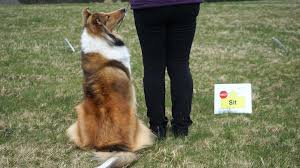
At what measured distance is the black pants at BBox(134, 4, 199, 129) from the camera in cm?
398

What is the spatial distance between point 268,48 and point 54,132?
18.1ft

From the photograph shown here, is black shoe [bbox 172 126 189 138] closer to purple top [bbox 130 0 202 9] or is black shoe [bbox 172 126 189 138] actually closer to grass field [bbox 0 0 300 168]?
grass field [bbox 0 0 300 168]

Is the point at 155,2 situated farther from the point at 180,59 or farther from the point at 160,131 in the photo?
the point at 160,131

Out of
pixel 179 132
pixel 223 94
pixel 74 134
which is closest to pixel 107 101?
pixel 74 134

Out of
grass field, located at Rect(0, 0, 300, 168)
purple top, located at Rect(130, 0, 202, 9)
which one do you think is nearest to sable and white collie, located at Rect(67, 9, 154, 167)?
grass field, located at Rect(0, 0, 300, 168)

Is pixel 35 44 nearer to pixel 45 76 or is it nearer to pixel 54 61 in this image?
pixel 54 61

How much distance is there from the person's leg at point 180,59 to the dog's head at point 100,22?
0.57 m

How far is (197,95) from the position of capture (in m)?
5.98

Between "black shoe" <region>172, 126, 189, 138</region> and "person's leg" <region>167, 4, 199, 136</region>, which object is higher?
"person's leg" <region>167, 4, 199, 136</region>

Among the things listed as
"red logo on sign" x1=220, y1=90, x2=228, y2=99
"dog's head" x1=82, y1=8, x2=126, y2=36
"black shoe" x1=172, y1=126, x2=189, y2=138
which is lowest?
"black shoe" x1=172, y1=126, x2=189, y2=138

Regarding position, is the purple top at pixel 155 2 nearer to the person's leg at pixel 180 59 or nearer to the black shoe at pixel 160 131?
the person's leg at pixel 180 59

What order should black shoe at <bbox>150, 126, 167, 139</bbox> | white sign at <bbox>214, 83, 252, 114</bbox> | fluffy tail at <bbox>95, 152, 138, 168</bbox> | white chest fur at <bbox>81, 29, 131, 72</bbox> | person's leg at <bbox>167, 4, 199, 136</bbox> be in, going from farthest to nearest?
white sign at <bbox>214, 83, 252, 114</bbox> < black shoe at <bbox>150, 126, 167, 139</bbox> < white chest fur at <bbox>81, 29, 131, 72</bbox> < person's leg at <bbox>167, 4, 199, 136</bbox> < fluffy tail at <bbox>95, 152, 138, 168</bbox>

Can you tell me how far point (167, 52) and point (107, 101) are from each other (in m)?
0.71

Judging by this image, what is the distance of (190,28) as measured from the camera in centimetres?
408
